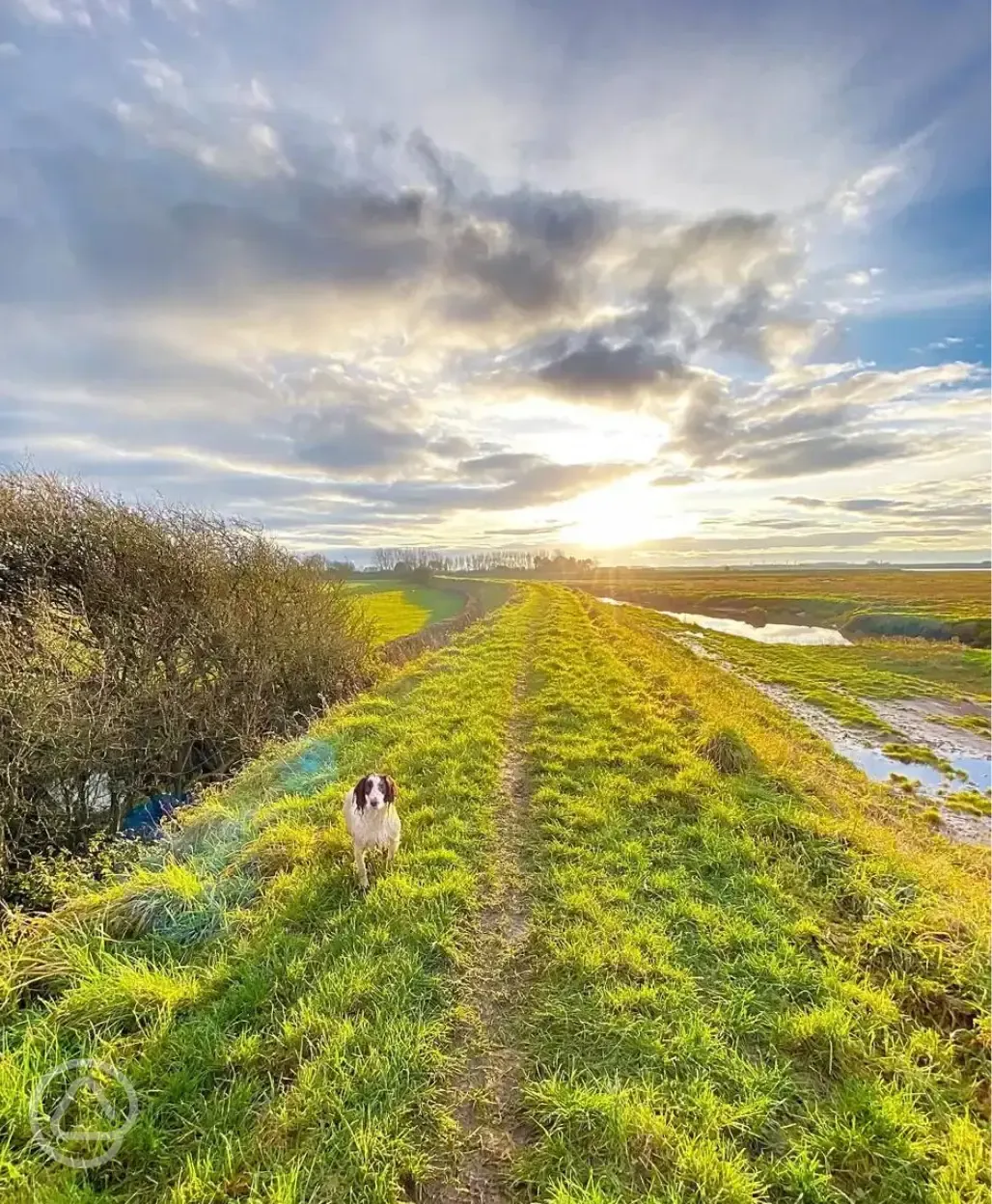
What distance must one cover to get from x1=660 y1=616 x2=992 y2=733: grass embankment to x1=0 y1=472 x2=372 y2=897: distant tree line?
670 inches

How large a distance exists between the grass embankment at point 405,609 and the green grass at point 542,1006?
13137 mm

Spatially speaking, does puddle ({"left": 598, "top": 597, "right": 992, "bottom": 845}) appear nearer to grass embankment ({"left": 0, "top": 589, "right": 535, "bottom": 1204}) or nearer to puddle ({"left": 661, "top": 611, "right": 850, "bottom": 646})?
grass embankment ({"left": 0, "top": 589, "right": 535, "bottom": 1204})

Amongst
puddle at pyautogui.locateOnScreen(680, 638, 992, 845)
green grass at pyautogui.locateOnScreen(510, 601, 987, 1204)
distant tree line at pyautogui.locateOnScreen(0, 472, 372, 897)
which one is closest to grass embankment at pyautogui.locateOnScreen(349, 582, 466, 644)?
distant tree line at pyautogui.locateOnScreen(0, 472, 372, 897)

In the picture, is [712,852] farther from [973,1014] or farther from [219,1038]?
[219,1038]

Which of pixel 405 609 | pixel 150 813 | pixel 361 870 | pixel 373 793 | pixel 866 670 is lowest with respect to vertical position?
pixel 866 670

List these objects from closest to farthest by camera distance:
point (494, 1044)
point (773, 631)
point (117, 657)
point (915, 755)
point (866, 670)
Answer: point (494, 1044) → point (117, 657) → point (915, 755) → point (866, 670) → point (773, 631)

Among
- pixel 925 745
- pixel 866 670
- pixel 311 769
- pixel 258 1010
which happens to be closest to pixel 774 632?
pixel 866 670

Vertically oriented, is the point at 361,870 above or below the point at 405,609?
below

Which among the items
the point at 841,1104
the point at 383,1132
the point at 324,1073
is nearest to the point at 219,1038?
the point at 324,1073

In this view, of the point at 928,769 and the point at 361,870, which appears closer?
the point at 361,870

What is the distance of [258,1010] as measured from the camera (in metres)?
3.81

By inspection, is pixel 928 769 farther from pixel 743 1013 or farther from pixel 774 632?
pixel 774 632

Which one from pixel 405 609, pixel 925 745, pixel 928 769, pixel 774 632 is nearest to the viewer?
pixel 928 769

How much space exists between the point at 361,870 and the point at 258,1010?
1.49 metres
